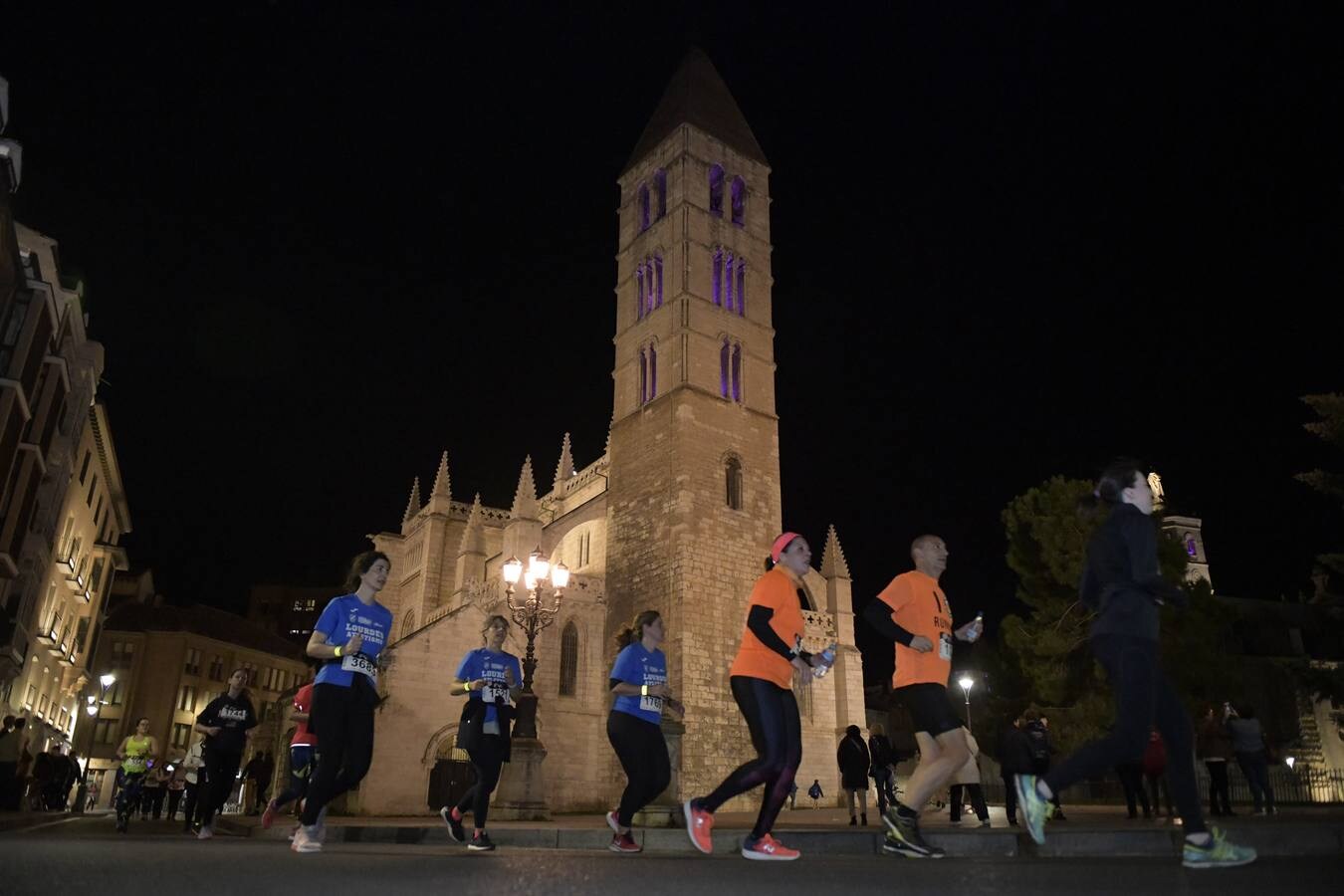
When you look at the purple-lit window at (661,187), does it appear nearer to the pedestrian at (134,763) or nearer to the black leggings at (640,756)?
the pedestrian at (134,763)

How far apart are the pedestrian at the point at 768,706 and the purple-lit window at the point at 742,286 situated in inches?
1039

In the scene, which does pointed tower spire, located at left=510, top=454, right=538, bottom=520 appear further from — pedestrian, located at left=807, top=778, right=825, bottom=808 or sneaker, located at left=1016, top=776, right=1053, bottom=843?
sneaker, located at left=1016, top=776, right=1053, bottom=843

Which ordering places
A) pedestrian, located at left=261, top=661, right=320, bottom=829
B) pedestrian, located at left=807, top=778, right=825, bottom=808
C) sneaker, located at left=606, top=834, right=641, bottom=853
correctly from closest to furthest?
sneaker, located at left=606, top=834, right=641, bottom=853, pedestrian, located at left=261, top=661, right=320, bottom=829, pedestrian, located at left=807, top=778, right=825, bottom=808

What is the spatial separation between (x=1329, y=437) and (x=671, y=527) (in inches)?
616

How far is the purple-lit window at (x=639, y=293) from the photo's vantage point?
106ft

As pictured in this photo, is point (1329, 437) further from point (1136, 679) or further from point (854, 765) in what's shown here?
point (1136, 679)

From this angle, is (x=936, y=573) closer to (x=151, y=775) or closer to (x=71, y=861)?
(x=71, y=861)

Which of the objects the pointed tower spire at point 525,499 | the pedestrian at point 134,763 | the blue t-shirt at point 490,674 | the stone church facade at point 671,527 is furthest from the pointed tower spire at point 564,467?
the blue t-shirt at point 490,674

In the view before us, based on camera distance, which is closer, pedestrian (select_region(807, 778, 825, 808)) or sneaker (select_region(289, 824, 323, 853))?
sneaker (select_region(289, 824, 323, 853))

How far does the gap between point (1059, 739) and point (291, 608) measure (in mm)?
71012

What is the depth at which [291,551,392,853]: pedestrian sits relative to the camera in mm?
5742

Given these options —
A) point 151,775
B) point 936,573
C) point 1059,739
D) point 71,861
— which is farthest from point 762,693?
point 1059,739

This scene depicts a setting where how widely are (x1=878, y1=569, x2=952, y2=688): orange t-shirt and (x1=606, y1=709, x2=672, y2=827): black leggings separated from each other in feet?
5.71

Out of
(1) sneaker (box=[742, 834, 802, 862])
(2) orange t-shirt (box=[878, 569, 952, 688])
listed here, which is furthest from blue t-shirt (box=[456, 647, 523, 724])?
(2) orange t-shirt (box=[878, 569, 952, 688])
